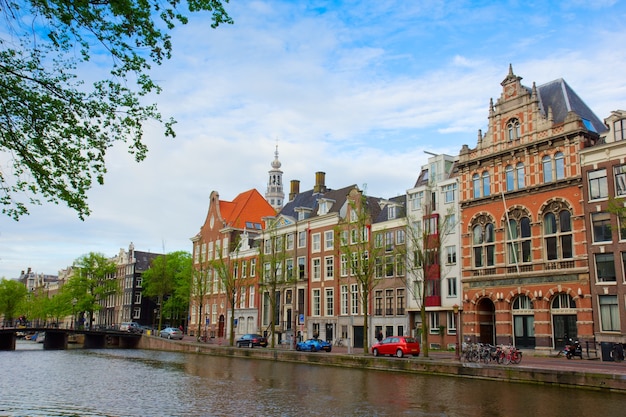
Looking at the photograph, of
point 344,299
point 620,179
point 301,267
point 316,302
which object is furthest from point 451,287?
point 301,267

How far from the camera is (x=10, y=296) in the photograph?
134 metres

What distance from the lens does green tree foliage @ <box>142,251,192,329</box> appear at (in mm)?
100688

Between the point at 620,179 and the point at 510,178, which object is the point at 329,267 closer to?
the point at 510,178

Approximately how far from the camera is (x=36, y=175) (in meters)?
13.7

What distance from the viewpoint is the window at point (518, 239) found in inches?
1826

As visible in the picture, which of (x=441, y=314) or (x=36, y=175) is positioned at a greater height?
(x=36, y=175)

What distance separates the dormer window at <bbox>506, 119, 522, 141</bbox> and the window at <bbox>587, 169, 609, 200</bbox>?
7.29m

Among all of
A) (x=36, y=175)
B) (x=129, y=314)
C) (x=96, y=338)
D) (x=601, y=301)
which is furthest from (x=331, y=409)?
(x=129, y=314)

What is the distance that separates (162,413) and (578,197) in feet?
112

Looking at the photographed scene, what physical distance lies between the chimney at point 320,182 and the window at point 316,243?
9.49 metres

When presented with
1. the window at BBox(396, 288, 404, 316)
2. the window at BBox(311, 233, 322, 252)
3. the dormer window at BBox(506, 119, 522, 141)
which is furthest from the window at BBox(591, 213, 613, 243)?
the window at BBox(311, 233, 322, 252)

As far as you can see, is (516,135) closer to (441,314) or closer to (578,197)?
(578,197)

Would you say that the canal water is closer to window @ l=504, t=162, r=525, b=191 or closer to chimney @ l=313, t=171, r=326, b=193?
window @ l=504, t=162, r=525, b=191

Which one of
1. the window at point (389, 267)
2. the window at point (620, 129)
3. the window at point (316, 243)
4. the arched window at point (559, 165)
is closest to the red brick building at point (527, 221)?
the arched window at point (559, 165)
